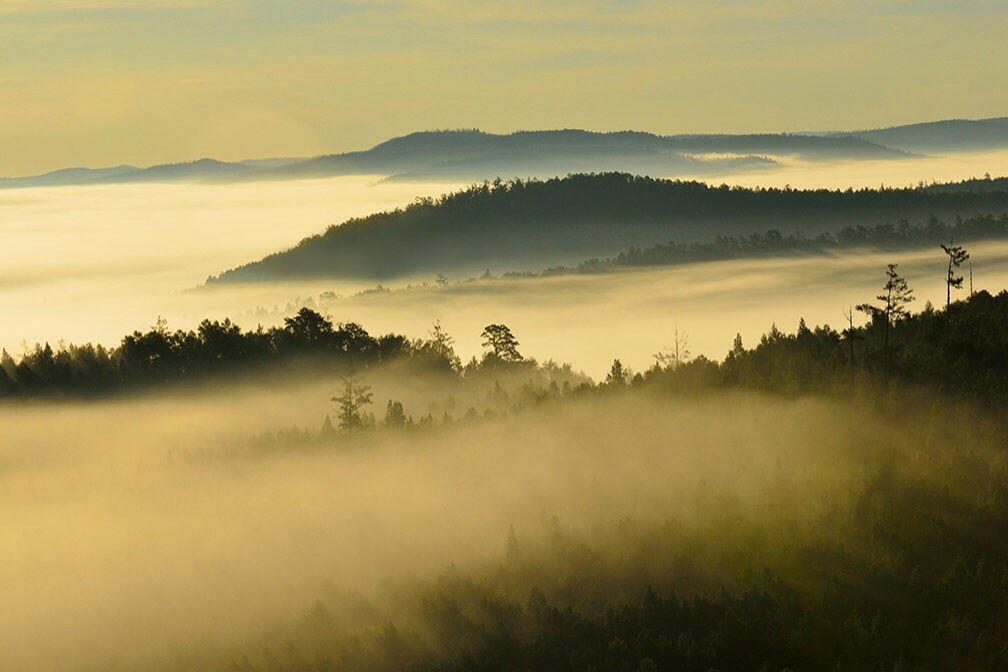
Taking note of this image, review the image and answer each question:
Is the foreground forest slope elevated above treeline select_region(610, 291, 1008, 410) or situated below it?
below

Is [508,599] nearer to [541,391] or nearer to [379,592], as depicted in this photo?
[379,592]

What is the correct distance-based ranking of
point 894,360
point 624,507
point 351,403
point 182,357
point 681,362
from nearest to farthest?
point 894,360 < point 624,507 < point 351,403 < point 182,357 < point 681,362

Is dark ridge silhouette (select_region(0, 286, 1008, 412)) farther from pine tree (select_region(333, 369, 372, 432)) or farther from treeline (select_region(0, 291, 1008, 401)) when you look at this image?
pine tree (select_region(333, 369, 372, 432))

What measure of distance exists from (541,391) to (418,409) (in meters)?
16.6

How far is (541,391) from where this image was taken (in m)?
171

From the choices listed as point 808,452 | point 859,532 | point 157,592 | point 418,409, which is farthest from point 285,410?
point 859,532

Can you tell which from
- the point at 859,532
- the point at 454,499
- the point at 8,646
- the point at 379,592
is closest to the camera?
the point at 859,532

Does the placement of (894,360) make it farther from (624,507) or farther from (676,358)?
(676,358)

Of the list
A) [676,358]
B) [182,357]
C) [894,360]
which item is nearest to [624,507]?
[894,360]

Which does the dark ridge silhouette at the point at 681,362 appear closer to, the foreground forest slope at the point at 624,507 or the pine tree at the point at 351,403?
the foreground forest slope at the point at 624,507

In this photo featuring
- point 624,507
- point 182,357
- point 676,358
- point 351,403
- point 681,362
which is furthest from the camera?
point 676,358

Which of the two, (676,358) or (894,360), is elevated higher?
(894,360)

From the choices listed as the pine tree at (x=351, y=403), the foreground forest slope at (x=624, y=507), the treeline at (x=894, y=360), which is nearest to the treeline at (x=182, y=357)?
the foreground forest slope at (x=624, y=507)

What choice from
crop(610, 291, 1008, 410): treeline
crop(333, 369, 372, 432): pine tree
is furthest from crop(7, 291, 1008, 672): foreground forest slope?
crop(333, 369, 372, 432): pine tree
